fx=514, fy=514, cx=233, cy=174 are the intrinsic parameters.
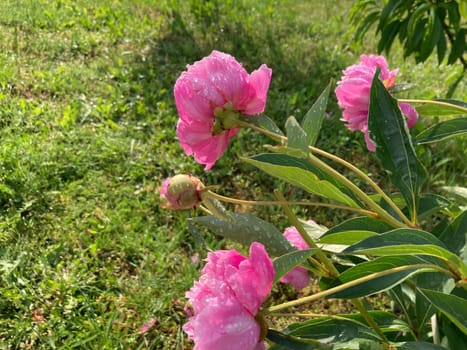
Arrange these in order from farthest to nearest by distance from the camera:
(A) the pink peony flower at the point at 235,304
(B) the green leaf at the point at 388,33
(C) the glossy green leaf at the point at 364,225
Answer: (B) the green leaf at the point at 388,33, (C) the glossy green leaf at the point at 364,225, (A) the pink peony flower at the point at 235,304

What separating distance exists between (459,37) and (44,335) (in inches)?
67.2

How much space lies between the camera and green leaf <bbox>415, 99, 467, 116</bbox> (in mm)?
853

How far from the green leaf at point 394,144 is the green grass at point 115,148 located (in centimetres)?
96

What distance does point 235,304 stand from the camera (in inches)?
22.5

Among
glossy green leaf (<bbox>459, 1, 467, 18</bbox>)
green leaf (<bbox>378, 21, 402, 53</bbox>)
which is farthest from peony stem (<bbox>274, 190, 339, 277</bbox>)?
green leaf (<bbox>378, 21, 402, 53</bbox>)

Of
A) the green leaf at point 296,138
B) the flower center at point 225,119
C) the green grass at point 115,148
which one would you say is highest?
the green leaf at point 296,138

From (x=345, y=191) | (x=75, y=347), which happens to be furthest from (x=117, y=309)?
(x=345, y=191)

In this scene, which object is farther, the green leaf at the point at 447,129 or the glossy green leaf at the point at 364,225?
the green leaf at the point at 447,129

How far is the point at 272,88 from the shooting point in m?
2.84

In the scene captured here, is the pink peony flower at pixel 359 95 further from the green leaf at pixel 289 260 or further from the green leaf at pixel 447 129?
the green leaf at pixel 289 260

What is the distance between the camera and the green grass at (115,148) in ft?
5.22

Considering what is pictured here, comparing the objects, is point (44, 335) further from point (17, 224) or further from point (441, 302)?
point (441, 302)

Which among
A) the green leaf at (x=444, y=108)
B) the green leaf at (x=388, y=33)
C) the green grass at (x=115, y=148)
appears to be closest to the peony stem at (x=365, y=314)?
the green leaf at (x=444, y=108)

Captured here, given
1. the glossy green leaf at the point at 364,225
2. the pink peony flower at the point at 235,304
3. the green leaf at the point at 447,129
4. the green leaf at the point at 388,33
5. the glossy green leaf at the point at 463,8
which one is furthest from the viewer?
the green leaf at the point at 388,33
